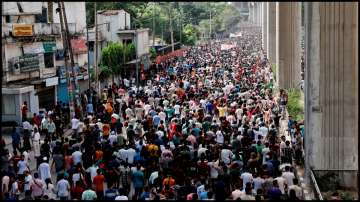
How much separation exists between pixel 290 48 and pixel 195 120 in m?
16.3

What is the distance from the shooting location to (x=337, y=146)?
58.4 ft

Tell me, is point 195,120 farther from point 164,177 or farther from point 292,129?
point 164,177

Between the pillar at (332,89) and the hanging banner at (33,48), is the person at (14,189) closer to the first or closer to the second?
the pillar at (332,89)

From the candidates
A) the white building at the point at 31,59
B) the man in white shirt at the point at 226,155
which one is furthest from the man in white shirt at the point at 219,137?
the white building at the point at 31,59

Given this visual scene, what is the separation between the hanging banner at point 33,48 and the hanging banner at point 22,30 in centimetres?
60

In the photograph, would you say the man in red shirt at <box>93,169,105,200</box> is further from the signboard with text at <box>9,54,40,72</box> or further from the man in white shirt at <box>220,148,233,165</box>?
the signboard with text at <box>9,54,40,72</box>

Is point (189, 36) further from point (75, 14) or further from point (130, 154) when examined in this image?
point (130, 154)

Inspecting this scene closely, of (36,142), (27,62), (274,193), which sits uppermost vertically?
(27,62)

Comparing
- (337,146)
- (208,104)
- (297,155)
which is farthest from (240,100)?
(337,146)

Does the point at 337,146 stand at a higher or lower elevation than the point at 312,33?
lower

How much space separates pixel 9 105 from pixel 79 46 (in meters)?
9.92

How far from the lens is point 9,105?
27.2 meters

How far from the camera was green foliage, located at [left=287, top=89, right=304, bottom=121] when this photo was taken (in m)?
26.6

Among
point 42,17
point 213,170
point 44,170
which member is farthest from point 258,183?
point 42,17
